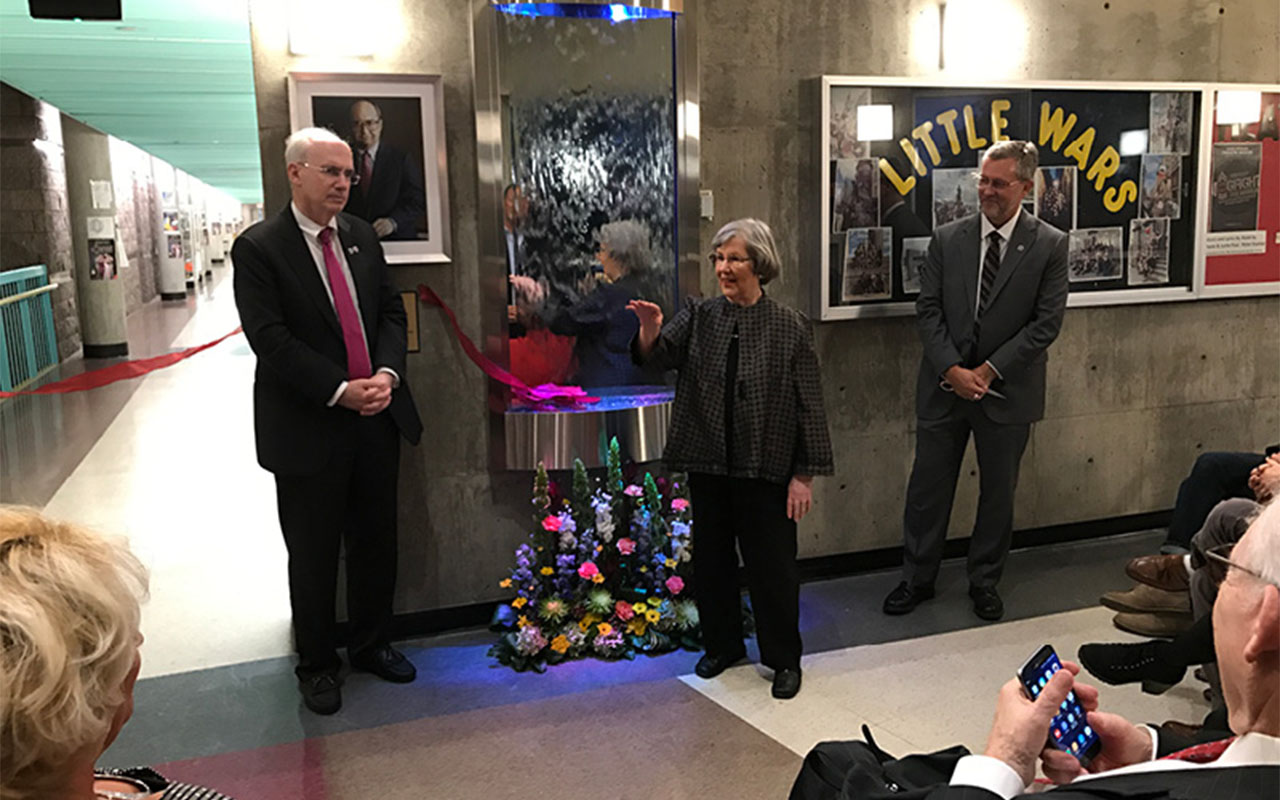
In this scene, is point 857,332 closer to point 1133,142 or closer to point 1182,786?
point 1133,142

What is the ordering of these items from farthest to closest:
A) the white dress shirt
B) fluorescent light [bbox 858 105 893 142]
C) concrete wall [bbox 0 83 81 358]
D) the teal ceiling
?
concrete wall [bbox 0 83 81 358]
the teal ceiling
fluorescent light [bbox 858 105 893 142]
the white dress shirt

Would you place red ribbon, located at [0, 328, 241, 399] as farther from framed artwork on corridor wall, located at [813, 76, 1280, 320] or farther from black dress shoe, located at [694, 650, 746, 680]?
framed artwork on corridor wall, located at [813, 76, 1280, 320]

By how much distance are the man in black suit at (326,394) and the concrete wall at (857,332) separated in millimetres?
330

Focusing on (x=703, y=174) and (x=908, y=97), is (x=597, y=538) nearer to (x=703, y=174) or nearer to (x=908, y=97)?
(x=703, y=174)

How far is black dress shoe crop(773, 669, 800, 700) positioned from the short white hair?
8.18ft

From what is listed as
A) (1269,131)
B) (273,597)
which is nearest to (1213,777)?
(273,597)

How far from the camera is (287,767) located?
2969mm

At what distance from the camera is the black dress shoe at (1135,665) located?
290 centimetres

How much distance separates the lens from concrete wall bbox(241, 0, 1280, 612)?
3.77 m

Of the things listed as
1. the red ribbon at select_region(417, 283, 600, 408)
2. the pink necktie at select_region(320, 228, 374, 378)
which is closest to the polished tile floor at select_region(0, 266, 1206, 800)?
the red ribbon at select_region(417, 283, 600, 408)

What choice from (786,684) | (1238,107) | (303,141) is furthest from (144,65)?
(1238,107)

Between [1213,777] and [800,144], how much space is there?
3423 millimetres

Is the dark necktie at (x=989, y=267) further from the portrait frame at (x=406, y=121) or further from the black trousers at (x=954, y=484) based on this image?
the portrait frame at (x=406, y=121)

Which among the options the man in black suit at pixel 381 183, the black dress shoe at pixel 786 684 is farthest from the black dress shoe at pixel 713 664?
the man in black suit at pixel 381 183
